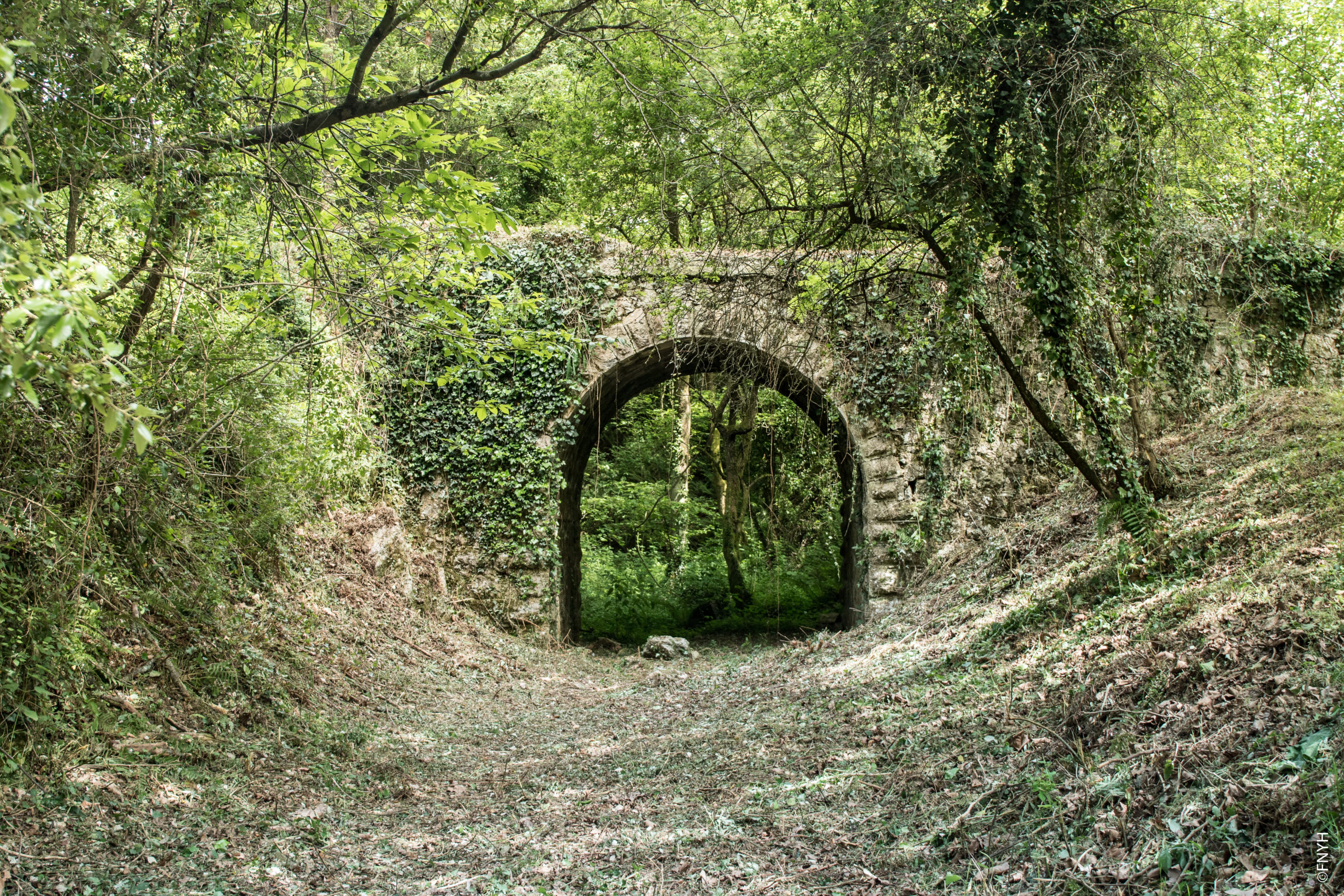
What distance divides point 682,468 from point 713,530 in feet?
9.85

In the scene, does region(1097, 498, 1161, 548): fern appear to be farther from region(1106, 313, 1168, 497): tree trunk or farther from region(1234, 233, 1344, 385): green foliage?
region(1234, 233, 1344, 385): green foliage

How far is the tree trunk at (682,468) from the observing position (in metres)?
14.8

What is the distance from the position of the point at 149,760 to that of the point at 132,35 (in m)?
3.40

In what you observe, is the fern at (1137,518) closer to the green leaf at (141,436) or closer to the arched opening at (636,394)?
Answer: the arched opening at (636,394)

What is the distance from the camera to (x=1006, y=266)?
18.2 feet

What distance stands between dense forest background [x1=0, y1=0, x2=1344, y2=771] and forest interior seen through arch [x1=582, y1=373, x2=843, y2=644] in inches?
250

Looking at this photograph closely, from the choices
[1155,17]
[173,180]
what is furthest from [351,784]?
[1155,17]

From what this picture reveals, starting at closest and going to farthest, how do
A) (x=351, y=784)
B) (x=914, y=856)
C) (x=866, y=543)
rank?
1. (x=914, y=856)
2. (x=351, y=784)
3. (x=866, y=543)

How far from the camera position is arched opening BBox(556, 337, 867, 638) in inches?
392

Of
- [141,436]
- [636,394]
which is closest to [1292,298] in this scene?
[636,394]

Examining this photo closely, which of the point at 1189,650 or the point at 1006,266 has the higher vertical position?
the point at 1006,266

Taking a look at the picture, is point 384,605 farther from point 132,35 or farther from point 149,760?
point 132,35

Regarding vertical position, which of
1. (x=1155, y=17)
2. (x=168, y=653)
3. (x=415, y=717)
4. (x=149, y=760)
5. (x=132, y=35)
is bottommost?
(x=415, y=717)

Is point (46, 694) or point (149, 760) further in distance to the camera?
point (149, 760)
